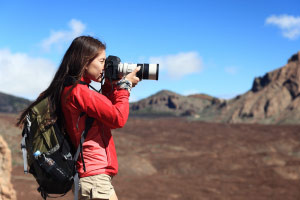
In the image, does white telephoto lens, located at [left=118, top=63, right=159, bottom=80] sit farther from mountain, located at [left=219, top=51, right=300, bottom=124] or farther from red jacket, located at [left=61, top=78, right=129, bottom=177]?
mountain, located at [left=219, top=51, right=300, bottom=124]

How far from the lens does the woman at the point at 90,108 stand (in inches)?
78.2

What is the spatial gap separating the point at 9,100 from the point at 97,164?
309 feet

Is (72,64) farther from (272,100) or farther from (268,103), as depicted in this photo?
(268,103)

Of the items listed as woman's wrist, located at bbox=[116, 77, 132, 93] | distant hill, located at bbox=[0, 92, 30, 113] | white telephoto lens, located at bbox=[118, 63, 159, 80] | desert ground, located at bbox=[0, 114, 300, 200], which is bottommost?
desert ground, located at bbox=[0, 114, 300, 200]

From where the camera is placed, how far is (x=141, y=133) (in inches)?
1596

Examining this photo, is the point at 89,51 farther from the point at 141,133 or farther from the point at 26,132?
the point at 141,133

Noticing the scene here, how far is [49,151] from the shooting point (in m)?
1.96

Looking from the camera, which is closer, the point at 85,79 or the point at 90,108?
the point at 90,108

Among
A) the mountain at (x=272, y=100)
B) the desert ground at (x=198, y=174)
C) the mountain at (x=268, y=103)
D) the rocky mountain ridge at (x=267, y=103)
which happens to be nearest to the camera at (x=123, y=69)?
the desert ground at (x=198, y=174)

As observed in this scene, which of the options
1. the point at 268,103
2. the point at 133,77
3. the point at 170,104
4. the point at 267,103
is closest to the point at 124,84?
the point at 133,77

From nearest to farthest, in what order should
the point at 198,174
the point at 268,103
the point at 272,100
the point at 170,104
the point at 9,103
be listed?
1. the point at 198,174
2. the point at 272,100
3. the point at 268,103
4. the point at 9,103
5. the point at 170,104

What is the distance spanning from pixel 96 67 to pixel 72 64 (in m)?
0.14

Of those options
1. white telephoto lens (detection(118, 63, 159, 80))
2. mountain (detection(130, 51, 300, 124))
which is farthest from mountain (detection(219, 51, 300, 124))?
white telephoto lens (detection(118, 63, 159, 80))

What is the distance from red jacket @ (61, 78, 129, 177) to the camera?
78.0 inches
